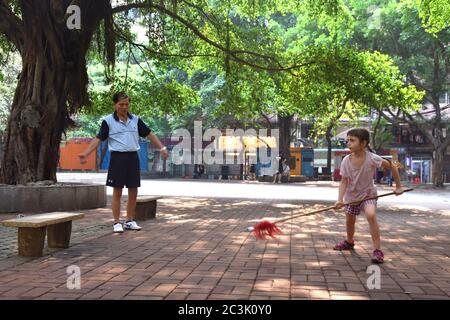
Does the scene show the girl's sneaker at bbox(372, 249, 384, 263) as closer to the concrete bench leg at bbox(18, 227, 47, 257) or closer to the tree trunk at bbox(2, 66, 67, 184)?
the concrete bench leg at bbox(18, 227, 47, 257)

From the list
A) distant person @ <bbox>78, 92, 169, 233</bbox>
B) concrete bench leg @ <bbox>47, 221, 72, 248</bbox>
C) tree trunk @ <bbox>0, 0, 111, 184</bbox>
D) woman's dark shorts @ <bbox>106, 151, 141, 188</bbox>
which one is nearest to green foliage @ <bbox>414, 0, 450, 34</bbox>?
tree trunk @ <bbox>0, 0, 111, 184</bbox>

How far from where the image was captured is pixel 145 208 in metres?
8.51

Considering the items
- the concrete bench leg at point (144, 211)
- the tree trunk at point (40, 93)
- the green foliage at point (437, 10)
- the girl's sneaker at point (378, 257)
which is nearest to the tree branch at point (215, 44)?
the tree trunk at point (40, 93)

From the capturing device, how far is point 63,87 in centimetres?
1115

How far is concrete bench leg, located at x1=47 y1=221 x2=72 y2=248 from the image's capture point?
5.53 meters

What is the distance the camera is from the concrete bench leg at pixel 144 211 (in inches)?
328

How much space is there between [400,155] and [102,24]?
107 feet

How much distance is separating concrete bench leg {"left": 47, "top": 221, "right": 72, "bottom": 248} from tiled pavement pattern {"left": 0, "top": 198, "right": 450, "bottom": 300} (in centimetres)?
15

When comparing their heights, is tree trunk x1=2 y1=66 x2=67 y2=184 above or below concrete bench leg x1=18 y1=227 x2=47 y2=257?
above

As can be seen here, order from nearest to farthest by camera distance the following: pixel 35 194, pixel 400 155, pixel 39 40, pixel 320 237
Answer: pixel 320 237 → pixel 35 194 → pixel 39 40 → pixel 400 155

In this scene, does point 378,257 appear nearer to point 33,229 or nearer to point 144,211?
point 33,229

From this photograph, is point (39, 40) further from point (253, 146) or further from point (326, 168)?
point (326, 168)

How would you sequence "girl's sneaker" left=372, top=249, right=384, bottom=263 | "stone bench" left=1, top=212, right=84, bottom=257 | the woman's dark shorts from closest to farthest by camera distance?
"stone bench" left=1, top=212, right=84, bottom=257 < "girl's sneaker" left=372, top=249, right=384, bottom=263 < the woman's dark shorts
